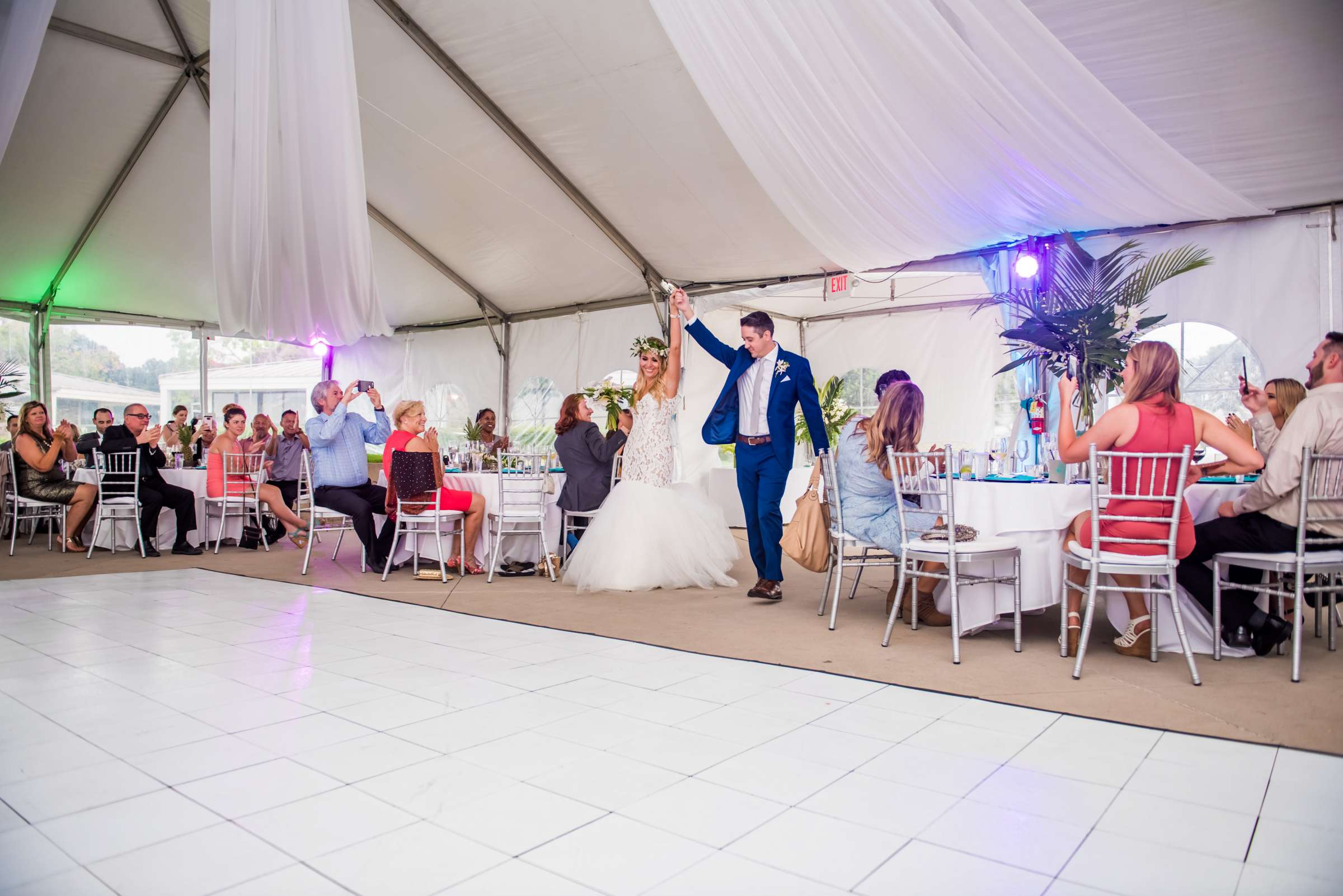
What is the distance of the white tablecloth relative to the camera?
7.53 m

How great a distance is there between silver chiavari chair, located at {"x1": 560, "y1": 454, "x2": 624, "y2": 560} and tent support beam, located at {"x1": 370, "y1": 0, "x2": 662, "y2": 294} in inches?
135

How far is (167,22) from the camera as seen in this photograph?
24.9 ft

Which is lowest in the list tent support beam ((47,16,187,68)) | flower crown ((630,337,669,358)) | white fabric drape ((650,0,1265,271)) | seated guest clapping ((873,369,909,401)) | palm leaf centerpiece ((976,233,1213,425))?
seated guest clapping ((873,369,909,401))

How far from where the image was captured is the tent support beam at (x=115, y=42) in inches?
283

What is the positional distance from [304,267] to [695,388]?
18.7ft

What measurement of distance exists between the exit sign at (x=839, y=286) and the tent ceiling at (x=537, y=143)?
28cm

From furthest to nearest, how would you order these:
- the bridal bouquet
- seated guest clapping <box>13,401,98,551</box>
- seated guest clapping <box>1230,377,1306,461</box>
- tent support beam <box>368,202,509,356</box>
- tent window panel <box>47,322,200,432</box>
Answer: tent window panel <box>47,322,200,432</box>, tent support beam <box>368,202,509,356</box>, the bridal bouquet, seated guest clapping <box>13,401,98,551</box>, seated guest clapping <box>1230,377,1306,461</box>

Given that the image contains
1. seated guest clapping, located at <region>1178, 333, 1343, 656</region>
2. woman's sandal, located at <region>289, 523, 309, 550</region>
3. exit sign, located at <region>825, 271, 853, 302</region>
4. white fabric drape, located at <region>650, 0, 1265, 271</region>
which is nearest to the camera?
seated guest clapping, located at <region>1178, 333, 1343, 656</region>

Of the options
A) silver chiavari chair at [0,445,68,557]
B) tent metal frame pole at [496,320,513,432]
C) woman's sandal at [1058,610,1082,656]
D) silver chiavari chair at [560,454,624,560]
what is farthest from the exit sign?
silver chiavari chair at [0,445,68,557]

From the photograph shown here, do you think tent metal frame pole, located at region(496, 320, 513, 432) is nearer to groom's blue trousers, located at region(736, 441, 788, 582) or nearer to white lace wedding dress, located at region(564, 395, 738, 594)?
white lace wedding dress, located at region(564, 395, 738, 594)

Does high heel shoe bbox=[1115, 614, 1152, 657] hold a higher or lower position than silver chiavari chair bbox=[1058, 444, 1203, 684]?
lower

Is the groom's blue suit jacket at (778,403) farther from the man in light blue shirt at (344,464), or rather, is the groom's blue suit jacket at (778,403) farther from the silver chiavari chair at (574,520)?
the man in light blue shirt at (344,464)

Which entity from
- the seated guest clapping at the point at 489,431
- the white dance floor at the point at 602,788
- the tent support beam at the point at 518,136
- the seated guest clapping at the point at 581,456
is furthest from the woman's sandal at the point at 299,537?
the white dance floor at the point at 602,788

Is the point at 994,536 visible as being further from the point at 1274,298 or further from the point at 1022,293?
the point at 1274,298
